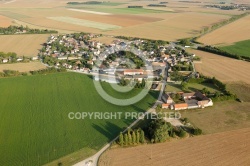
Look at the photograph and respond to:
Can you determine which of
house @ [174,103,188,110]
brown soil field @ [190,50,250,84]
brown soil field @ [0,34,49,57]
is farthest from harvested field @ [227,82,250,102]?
brown soil field @ [0,34,49,57]

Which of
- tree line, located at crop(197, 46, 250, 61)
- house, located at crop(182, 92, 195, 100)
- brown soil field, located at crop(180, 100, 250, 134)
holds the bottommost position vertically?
brown soil field, located at crop(180, 100, 250, 134)

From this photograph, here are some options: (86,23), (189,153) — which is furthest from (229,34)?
(189,153)

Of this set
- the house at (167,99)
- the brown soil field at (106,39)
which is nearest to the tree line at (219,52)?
the brown soil field at (106,39)

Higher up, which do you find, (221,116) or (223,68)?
(223,68)

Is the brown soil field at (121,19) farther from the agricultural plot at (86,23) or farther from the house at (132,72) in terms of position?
the house at (132,72)

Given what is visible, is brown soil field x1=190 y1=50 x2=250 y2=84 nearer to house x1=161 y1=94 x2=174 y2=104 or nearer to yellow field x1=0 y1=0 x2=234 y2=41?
house x1=161 y1=94 x2=174 y2=104

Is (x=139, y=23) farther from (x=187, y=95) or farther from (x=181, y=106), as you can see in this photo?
(x=181, y=106)
